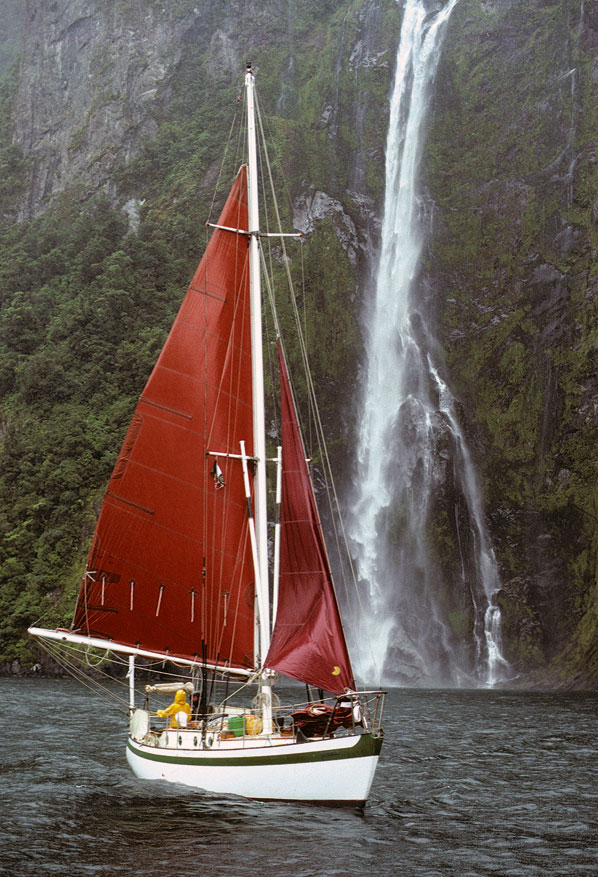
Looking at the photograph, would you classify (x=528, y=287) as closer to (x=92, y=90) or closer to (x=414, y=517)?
(x=414, y=517)

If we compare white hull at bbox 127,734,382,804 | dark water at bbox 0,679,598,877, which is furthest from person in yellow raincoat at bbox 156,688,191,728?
white hull at bbox 127,734,382,804

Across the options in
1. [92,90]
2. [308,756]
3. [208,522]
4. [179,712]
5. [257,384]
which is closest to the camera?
[308,756]

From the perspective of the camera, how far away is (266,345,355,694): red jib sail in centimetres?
1877

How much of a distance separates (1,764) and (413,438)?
40.4 meters

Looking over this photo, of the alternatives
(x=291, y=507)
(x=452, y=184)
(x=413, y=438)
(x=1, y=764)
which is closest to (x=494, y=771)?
(x=291, y=507)

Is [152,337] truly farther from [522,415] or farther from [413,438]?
[522,415]

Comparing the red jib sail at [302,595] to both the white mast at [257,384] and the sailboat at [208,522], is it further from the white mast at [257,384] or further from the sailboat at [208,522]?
the white mast at [257,384]

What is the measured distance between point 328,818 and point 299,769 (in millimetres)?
979

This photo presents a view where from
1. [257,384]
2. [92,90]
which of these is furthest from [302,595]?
[92,90]

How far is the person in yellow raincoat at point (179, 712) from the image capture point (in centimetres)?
2020

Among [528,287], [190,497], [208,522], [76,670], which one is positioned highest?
[528,287]

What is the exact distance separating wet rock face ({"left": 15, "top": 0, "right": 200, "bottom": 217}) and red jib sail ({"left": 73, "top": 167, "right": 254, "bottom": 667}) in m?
70.0

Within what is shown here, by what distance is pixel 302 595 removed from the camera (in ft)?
64.4

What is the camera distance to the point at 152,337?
7388cm
